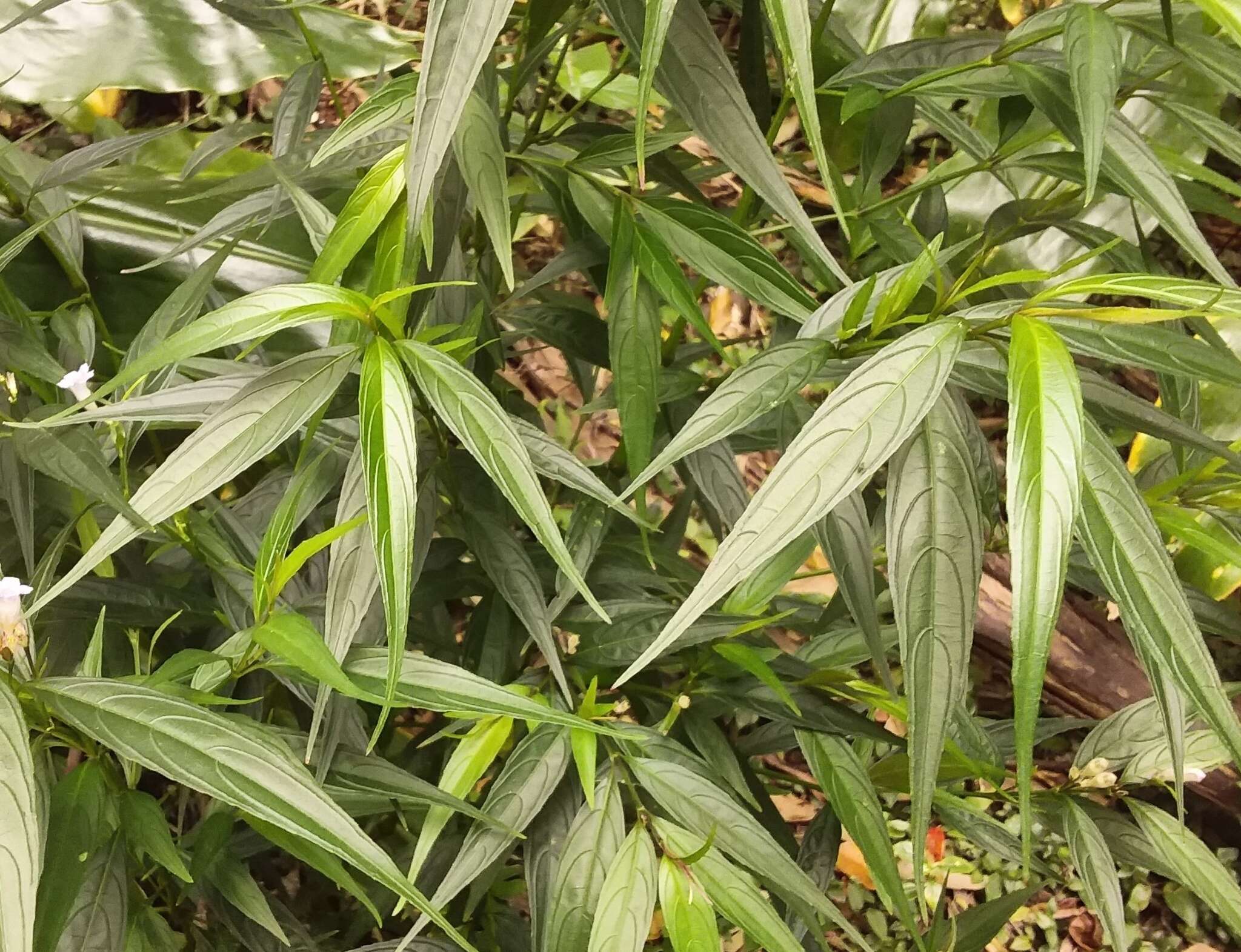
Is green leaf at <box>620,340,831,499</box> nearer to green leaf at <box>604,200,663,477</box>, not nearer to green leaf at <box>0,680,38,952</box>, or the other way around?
green leaf at <box>604,200,663,477</box>

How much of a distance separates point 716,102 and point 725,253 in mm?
103

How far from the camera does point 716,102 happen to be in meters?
0.33

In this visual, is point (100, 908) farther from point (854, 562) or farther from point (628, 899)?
point (854, 562)

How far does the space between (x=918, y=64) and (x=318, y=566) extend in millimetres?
428

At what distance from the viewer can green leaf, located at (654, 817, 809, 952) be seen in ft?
1.34

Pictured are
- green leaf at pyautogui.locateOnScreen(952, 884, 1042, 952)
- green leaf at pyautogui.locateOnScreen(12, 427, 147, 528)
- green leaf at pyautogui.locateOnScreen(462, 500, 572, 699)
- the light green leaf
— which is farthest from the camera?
green leaf at pyautogui.locateOnScreen(952, 884, 1042, 952)

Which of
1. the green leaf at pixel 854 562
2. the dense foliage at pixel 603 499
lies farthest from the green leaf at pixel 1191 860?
the green leaf at pixel 854 562

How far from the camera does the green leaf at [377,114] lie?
364 millimetres

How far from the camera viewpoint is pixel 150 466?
2.12 ft

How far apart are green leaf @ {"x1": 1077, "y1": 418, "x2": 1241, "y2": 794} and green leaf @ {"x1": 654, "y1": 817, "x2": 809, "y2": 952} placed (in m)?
0.22

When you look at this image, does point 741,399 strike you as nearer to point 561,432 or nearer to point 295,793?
point 295,793

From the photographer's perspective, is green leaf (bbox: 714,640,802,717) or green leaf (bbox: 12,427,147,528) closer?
green leaf (bbox: 12,427,147,528)

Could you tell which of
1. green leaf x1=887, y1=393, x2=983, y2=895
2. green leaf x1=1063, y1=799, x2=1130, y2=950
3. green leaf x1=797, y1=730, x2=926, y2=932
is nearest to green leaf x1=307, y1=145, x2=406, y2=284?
green leaf x1=887, y1=393, x2=983, y2=895

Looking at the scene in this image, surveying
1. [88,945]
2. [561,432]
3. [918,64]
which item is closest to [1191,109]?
[918,64]
